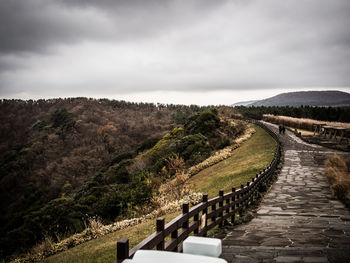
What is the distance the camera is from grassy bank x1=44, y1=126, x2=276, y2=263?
7480 mm

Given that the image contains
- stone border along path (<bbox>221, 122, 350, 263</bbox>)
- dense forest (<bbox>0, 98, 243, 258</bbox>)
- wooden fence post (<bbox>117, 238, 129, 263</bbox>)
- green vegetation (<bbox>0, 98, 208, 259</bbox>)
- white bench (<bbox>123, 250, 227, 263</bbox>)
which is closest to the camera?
white bench (<bbox>123, 250, 227, 263</bbox>)

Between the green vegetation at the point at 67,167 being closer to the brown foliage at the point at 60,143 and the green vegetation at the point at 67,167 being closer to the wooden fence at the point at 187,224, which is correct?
the brown foliage at the point at 60,143

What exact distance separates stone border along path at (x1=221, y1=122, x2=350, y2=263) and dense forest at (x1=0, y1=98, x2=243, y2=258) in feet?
25.2

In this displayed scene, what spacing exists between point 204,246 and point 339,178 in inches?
411

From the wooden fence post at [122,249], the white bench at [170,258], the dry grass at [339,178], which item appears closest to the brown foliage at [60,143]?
the dry grass at [339,178]

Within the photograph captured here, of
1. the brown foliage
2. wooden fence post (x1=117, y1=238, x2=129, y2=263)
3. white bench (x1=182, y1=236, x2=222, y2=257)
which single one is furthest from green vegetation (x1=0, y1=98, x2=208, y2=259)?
white bench (x1=182, y1=236, x2=222, y2=257)

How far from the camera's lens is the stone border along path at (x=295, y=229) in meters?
4.54

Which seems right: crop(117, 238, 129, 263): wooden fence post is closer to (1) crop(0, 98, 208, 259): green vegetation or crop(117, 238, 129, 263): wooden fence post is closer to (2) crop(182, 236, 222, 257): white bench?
(2) crop(182, 236, 222, 257): white bench

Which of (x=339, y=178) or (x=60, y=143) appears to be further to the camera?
(x=60, y=143)

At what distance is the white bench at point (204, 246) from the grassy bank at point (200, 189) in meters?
5.67

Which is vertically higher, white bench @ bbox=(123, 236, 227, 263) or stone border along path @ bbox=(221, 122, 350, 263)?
white bench @ bbox=(123, 236, 227, 263)

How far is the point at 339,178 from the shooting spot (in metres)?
10.0

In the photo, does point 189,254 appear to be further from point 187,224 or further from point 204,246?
point 187,224

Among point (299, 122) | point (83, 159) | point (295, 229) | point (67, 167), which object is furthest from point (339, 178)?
point (83, 159)
